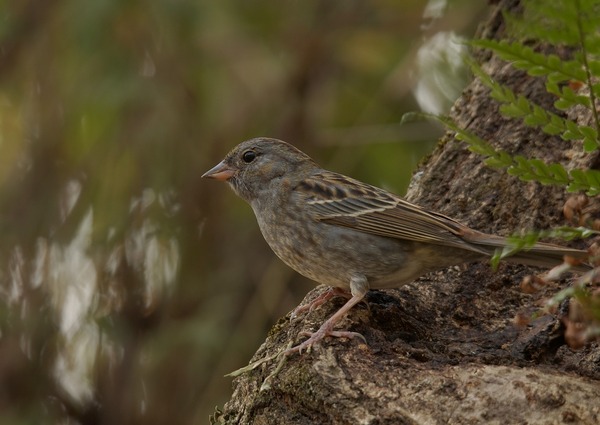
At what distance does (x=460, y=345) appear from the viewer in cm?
399

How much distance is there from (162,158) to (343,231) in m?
2.66

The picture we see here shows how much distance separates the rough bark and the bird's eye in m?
1.12

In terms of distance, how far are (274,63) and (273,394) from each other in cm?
414

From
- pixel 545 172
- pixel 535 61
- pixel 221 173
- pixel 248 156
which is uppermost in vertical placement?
pixel 535 61

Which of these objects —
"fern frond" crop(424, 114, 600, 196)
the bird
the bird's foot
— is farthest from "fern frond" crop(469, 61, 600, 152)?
the bird's foot

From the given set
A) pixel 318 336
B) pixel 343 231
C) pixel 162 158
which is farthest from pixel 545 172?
pixel 162 158

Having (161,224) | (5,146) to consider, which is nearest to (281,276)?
(161,224)

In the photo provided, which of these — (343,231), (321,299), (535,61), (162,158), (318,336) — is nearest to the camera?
(535,61)

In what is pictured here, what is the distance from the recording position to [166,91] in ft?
24.5

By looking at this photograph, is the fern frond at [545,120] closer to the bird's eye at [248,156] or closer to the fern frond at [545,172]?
the fern frond at [545,172]

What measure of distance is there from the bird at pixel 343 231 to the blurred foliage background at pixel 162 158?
1.45 meters

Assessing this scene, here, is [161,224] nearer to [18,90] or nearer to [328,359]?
[18,90]

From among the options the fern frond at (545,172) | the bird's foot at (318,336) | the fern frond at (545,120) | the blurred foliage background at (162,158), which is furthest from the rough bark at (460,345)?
the blurred foliage background at (162,158)

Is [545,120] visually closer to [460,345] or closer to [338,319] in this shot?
[460,345]
